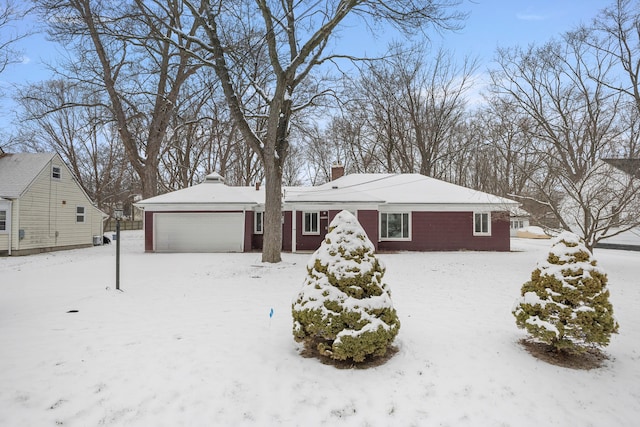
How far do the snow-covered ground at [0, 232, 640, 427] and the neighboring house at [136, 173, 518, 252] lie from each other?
10.1m

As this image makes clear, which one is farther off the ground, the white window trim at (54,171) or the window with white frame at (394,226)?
the white window trim at (54,171)

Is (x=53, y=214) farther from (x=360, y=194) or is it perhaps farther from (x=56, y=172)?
(x=360, y=194)

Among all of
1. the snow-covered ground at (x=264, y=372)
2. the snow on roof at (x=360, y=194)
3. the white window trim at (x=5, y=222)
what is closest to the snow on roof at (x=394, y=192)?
the snow on roof at (x=360, y=194)

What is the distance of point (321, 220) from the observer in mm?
17625

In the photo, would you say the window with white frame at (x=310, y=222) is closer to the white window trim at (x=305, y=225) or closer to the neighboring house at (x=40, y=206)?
the white window trim at (x=305, y=225)

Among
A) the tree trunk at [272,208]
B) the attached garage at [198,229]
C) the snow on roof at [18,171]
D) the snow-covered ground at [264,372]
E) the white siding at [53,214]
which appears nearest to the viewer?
the snow-covered ground at [264,372]

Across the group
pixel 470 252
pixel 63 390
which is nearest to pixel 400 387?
pixel 63 390

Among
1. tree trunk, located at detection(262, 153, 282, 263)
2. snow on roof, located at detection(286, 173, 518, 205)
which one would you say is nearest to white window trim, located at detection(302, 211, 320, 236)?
snow on roof, located at detection(286, 173, 518, 205)

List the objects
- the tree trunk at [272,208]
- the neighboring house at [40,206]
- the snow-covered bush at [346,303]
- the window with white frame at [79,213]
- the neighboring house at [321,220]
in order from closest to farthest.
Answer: the snow-covered bush at [346,303] → the tree trunk at [272,208] → the neighboring house at [40,206] → the neighboring house at [321,220] → the window with white frame at [79,213]

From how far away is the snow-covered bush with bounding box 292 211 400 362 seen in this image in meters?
4.11

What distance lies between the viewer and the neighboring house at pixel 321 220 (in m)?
17.2

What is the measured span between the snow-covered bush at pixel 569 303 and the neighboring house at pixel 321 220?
1228 cm

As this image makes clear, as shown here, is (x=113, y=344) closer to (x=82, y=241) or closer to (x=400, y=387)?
(x=400, y=387)

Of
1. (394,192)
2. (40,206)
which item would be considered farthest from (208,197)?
(394,192)
